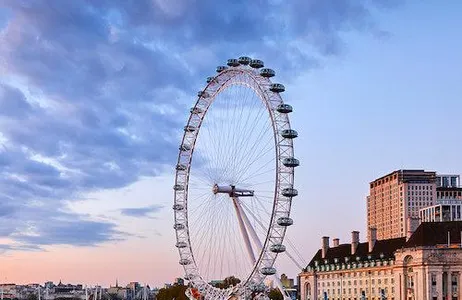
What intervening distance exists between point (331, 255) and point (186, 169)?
56749 millimetres

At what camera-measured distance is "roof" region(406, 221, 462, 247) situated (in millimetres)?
119625

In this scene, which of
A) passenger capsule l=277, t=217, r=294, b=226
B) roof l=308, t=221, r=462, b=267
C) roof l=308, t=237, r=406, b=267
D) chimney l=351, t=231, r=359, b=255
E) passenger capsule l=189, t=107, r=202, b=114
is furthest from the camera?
chimney l=351, t=231, r=359, b=255

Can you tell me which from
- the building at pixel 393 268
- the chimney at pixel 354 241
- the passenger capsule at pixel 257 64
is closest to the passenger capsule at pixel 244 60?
the passenger capsule at pixel 257 64

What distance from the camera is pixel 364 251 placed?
142 meters

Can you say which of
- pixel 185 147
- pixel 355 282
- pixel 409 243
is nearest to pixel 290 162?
pixel 185 147

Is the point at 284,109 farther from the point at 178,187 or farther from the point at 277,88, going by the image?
the point at 178,187

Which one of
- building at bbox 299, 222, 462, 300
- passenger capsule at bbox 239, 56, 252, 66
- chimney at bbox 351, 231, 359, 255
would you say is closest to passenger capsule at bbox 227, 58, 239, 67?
passenger capsule at bbox 239, 56, 252, 66

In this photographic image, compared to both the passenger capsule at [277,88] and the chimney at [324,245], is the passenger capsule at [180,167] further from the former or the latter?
the chimney at [324,245]

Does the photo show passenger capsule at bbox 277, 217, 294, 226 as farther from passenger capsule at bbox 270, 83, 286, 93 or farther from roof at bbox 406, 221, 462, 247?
roof at bbox 406, 221, 462, 247

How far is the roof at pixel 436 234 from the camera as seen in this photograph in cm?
11962

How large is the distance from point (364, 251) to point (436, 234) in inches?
909

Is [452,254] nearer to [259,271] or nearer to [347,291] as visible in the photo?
[347,291]

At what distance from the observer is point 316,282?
156m

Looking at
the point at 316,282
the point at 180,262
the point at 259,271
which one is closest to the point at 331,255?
the point at 316,282
